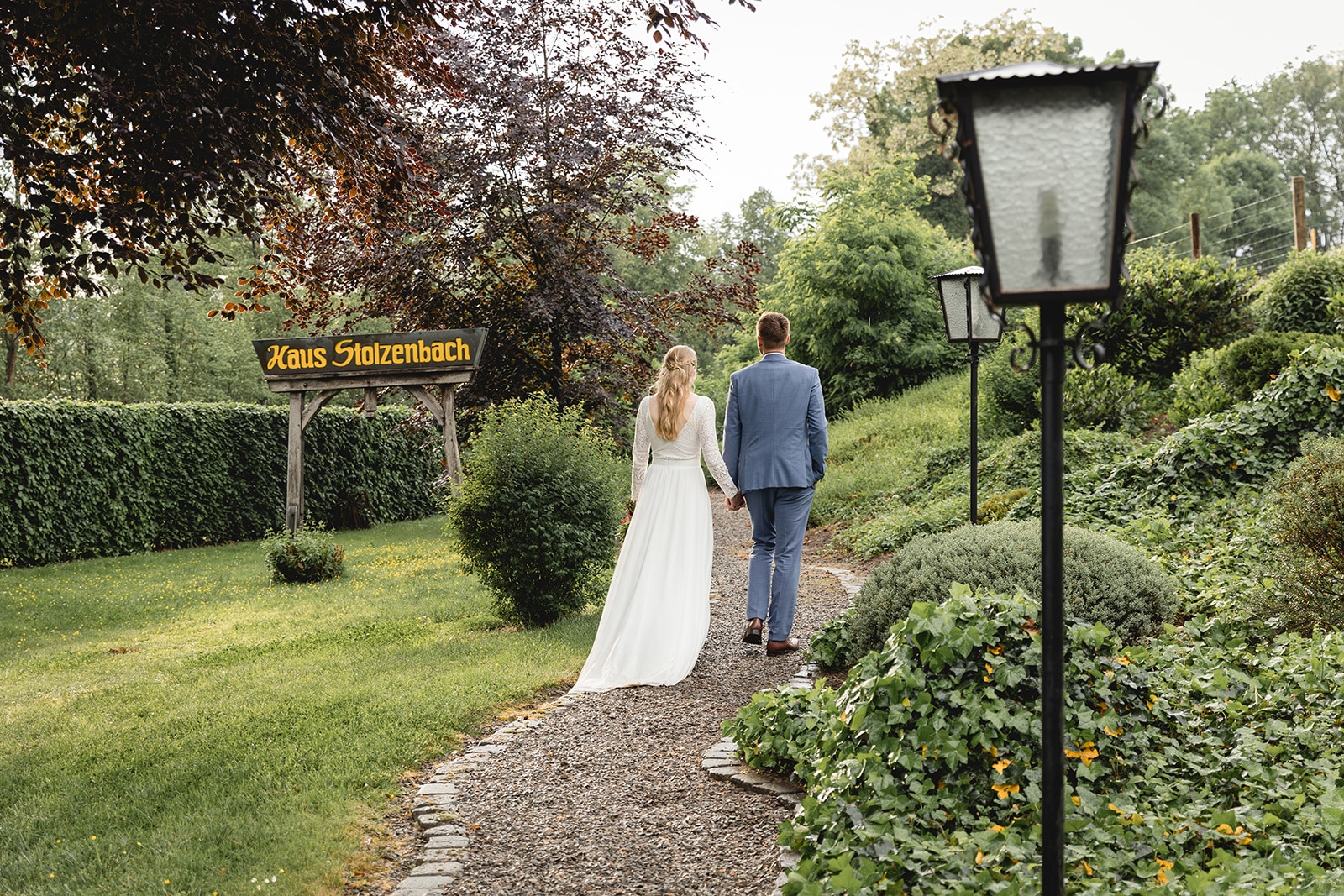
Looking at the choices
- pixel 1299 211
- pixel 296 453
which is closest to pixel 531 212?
pixel 296 453

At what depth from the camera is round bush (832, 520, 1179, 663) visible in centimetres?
480

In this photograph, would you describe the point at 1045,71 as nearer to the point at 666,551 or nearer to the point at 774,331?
the point at 774,331

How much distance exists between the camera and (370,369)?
11773mm

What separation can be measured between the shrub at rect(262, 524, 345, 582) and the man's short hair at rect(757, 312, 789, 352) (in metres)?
7.18

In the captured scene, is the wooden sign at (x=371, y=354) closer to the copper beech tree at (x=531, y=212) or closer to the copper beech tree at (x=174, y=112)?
the copper beech tree at (x=531, y=212)

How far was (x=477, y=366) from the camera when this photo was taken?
11.3m

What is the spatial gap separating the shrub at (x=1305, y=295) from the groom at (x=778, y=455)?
996 cm

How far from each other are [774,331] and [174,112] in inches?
142

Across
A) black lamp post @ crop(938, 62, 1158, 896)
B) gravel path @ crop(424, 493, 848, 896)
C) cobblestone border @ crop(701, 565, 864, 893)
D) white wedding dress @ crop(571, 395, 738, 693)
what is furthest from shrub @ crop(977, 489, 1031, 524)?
black lamp post @ crop(938, 62, 1158, 896)

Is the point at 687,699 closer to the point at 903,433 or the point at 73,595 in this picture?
the point at 73,595

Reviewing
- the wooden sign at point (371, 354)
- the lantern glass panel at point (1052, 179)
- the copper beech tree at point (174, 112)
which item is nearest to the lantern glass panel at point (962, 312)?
the copper beech tree at point (174, 112)

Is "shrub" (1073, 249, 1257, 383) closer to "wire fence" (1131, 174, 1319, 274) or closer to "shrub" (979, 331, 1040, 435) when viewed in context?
"shrub" (979, 331, 1040, 435)

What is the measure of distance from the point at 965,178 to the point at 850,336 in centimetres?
1812

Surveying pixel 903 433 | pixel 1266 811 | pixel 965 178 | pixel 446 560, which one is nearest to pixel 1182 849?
pixel 1266 811
